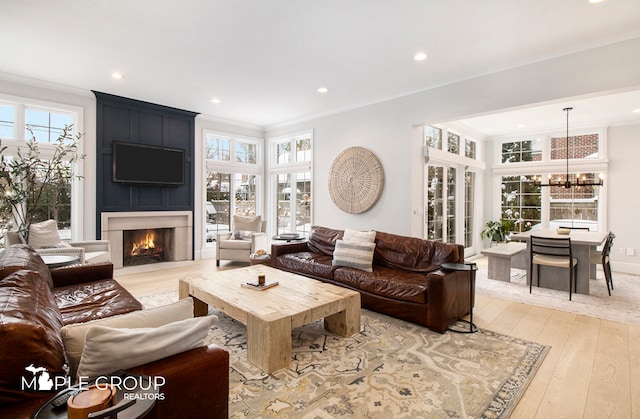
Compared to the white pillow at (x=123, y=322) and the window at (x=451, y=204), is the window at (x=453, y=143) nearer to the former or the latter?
the window at (x=451, y=204)

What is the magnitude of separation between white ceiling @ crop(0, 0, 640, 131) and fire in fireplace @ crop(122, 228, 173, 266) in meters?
2.56

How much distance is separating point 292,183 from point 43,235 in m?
4.21

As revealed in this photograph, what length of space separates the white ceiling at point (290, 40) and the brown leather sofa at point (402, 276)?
2177 millimetres

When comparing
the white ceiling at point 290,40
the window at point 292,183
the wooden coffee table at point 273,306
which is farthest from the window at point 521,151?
the wooden coffee table at point 273,306

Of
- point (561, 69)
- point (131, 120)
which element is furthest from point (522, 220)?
point (131, 120)

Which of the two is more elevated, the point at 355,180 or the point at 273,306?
the point at 355,180

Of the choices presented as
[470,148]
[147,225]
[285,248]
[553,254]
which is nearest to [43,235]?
[147,225]

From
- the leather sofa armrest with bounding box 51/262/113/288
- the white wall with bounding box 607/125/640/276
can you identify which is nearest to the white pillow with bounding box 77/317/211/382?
the leather sofa armrest with bounding box 51/262/113/288

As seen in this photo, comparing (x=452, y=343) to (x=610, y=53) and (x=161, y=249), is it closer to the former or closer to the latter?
(x=610, y=53)

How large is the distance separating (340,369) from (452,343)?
A: 1.09 metres

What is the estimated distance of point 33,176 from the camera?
177 inches

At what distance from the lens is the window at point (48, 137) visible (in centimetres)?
461

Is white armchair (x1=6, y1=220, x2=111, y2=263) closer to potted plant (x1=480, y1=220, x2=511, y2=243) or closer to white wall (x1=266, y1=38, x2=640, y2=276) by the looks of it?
white wall (x1=266, y1=38, x2=640, y2=276)

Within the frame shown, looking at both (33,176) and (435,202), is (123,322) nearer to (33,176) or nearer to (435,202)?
(33,176)
